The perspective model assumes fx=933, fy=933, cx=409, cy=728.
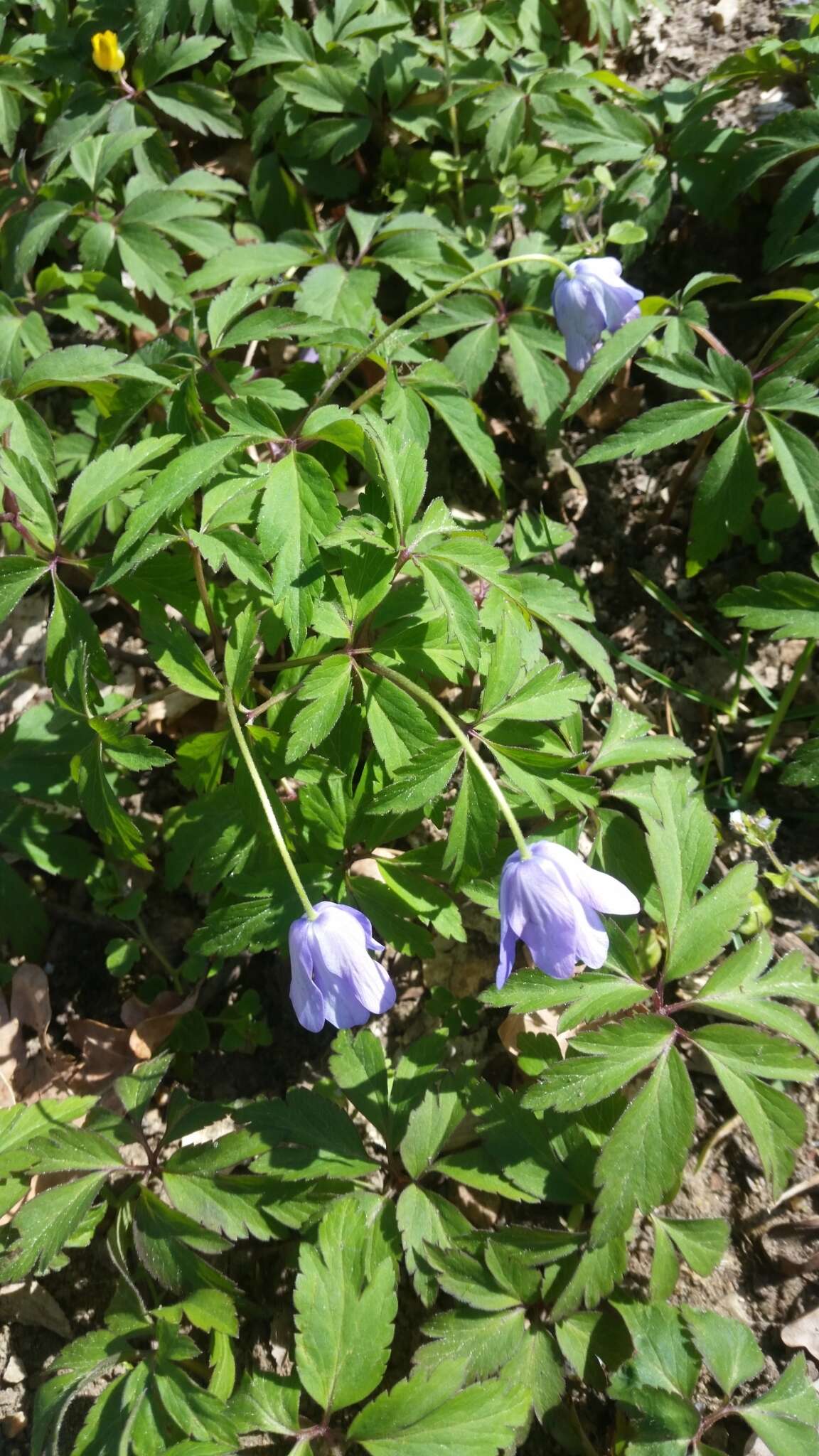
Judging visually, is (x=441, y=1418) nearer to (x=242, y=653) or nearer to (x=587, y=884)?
(x=587, y=884)

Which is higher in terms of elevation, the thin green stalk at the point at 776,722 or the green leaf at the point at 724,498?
the green leaf at the point at 724,498

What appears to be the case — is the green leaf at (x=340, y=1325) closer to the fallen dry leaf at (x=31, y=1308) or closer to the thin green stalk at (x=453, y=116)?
the fallen dry leaf at (x=31, y=1308)

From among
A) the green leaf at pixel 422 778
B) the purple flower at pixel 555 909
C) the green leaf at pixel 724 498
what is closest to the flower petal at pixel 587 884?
the purple flower at pixel 555 909

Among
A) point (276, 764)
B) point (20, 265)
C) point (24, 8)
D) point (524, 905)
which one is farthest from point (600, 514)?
point (24, 8)

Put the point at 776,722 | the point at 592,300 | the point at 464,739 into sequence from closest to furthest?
the point at 464,739 → the point at 592,300 → the point at 776,722

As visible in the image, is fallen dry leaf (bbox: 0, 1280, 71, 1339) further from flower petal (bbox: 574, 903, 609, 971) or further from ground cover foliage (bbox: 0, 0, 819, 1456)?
flower petal (bbox: 574, 903, 609, 971)

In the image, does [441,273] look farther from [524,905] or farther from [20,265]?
[524,905]

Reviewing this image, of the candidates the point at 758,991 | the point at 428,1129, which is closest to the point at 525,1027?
Result: the point at 428,1129
